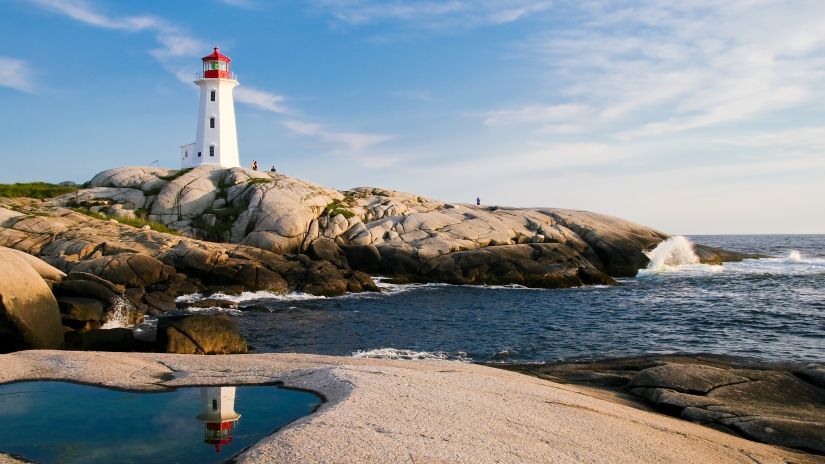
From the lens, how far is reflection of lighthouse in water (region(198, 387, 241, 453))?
804 centimetres

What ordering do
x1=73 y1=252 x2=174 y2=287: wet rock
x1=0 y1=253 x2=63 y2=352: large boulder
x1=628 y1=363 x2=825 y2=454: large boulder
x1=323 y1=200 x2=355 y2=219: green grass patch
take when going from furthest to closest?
x1=323 y1=200 x2=355 y2=219: green grass patch, x1=73 y1=252 x2=174 y2=287: wet rock, x1=0 y1=253 x2=63 y2=352: large boulder, x1=628 y1=363 x2=825 y2=454: large boulder

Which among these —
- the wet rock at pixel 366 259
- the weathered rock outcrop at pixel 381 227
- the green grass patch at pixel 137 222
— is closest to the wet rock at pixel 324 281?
the weathered rock outcrop at pixel 381 227

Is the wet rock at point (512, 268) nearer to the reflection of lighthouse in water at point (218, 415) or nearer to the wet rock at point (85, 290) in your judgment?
the wet rock at point (85, 290)

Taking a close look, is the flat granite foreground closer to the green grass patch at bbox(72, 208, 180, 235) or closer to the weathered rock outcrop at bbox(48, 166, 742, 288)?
the weathered rock outcrop at bbox(48, 166, 742, 288)

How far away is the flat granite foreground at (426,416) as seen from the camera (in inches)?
280

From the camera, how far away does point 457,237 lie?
5031cm

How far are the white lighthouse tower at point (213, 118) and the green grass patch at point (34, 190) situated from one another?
12.5 metres

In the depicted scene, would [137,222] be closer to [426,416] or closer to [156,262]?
[156,262]

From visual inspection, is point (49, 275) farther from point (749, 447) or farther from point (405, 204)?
point (405, 204)

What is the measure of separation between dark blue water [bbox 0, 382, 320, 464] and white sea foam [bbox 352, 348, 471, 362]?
10567 millimetres

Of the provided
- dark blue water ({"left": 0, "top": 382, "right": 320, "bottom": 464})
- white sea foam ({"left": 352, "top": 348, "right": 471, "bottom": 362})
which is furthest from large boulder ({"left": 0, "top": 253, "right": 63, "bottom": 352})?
white sea foam ({"left": 352, "top": 348, "right": 471, "bottom": 362})

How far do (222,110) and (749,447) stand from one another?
63.6 metres

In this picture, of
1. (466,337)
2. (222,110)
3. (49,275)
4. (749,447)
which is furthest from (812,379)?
(222,110)

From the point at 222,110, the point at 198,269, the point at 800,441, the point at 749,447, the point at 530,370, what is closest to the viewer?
the point at 749,447
